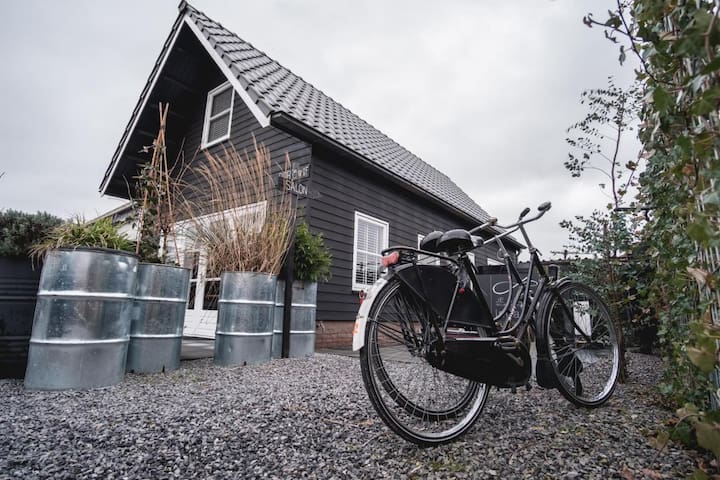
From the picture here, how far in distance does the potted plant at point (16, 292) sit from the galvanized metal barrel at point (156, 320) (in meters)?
0.65

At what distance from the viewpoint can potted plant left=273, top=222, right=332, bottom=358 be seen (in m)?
3.82

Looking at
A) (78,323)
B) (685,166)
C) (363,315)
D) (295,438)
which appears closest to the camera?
(685,166)

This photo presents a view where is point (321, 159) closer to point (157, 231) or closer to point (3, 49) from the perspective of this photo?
point (157, 231)

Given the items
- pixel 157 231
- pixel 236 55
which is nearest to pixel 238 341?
pixel 157 231

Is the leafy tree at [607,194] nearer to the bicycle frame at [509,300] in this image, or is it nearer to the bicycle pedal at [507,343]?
the bicycle frame at [509,300]

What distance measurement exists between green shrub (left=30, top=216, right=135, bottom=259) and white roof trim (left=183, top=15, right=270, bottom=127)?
251cm

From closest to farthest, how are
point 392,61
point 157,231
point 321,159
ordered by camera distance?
point 157,231, point 321,159, point 392,61

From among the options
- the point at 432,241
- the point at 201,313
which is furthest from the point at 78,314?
the point at 201,313

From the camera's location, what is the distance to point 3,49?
7.98m

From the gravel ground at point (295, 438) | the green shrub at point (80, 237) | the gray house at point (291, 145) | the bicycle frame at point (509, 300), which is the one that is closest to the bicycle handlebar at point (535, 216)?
the bicycle frame at point (509, 300)

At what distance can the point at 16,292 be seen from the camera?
8.54 feet

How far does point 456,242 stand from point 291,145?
4.47 metres

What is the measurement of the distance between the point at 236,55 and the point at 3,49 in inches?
240

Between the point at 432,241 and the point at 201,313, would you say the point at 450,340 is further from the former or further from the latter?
the point at 201,313
